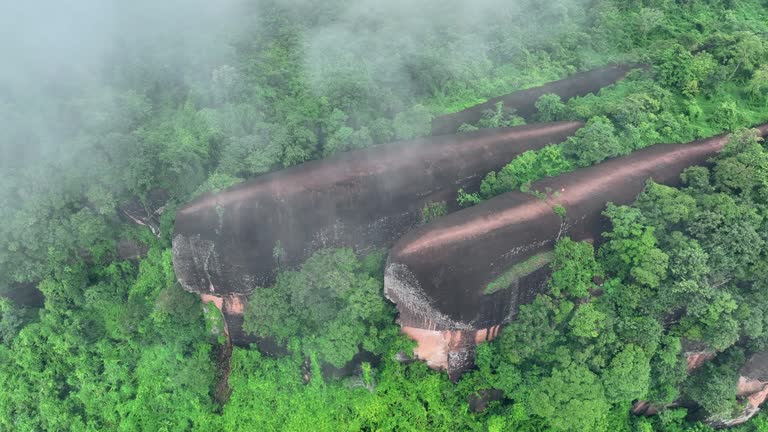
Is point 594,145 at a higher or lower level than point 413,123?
lower

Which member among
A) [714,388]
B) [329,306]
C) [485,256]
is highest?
[485,256]

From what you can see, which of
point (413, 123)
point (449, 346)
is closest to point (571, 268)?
point (449, 346)

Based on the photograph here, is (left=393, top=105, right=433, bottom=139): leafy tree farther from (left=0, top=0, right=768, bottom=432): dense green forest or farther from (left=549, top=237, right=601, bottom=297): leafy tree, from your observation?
(left=549, top=237, right=601, bottom=297): leafy tree

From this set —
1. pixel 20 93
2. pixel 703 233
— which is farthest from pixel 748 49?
pixel 20 93

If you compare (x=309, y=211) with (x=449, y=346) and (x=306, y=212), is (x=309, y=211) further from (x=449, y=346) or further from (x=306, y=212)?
(x=449, y=346)

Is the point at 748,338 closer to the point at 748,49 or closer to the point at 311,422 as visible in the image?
the point at 748,49

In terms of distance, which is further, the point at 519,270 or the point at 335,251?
the point at 335,251

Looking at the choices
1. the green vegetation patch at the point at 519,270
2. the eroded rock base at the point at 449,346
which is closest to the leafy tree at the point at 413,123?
the green vegetation patch at the point at 519,270

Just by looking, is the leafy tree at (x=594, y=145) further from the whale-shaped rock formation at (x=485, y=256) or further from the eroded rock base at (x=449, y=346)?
the eroded rock base at (x=449, y=346)
